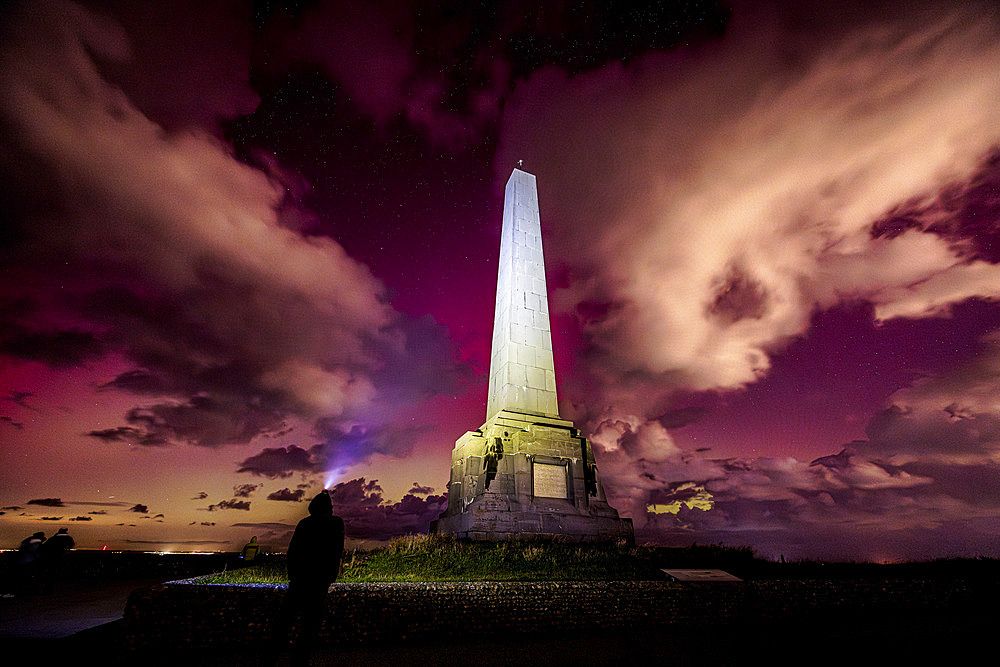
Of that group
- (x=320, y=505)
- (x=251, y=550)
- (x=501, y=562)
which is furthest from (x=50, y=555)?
(x=501, y=562)

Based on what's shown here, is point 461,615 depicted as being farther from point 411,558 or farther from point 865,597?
point 865,597

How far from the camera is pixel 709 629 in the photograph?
21.6 ft

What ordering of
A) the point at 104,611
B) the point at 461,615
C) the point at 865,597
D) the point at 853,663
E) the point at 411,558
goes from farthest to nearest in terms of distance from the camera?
the point at 411,558, the point at 865,597, the point at 104,611, the point at 461,615, the point at 853,663

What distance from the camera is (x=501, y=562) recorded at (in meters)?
9.27

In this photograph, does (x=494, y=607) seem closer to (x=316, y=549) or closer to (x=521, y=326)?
(x=316, y=549)

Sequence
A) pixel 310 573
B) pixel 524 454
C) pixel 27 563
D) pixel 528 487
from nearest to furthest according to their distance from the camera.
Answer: pixel 310 573 → pixel 27 563 → pixel 528 487 → pixel 524 454

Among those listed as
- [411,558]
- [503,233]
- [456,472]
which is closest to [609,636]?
[411,558]

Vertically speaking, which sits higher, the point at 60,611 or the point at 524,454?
the point at 524,454

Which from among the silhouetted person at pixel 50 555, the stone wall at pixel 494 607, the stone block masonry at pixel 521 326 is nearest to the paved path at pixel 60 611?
the silhouetted person at pixel 50 555

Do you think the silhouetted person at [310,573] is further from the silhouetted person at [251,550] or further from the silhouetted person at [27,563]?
the silhouetted person at [251,550]

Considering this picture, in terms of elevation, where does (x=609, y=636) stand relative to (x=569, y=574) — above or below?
below

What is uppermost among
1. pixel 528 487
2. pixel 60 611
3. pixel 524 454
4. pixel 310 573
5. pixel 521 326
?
pixel 521 326

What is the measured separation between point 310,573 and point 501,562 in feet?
19.8

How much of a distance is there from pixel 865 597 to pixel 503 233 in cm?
1586
